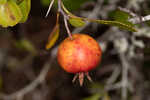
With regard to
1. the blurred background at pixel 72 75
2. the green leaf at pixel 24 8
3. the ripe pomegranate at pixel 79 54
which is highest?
the green leaf at pixel 24 8

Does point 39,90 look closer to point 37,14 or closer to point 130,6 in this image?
point 37,14

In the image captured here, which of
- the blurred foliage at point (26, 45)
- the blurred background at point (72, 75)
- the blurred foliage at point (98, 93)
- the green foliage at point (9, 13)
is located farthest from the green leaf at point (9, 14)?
the blurred foliage at point (26, 45)

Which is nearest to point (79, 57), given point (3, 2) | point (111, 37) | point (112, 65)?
point (3, 2)

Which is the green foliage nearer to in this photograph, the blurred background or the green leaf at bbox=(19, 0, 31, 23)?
the green leaf at bbox=(19, 0, 31, 23)

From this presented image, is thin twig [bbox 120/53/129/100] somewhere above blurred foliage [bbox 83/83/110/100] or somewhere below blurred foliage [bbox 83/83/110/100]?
above

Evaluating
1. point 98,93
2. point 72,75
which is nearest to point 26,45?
point 72,75

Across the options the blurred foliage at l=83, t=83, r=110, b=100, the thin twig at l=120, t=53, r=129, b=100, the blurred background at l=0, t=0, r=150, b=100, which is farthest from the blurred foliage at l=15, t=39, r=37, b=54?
the thin twig at l=120, t=53, r=129, b=100

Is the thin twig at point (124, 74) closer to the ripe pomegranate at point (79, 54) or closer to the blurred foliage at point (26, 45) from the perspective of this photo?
the blurred foliage at point (26, 45)
